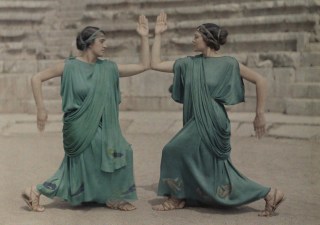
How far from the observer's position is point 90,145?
5.49 meters

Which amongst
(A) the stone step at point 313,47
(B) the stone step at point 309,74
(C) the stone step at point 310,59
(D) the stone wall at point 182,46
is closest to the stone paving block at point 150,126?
(D) the stone wall at point 182,46

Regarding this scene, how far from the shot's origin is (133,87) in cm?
1225

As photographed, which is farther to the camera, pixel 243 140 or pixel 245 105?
pixel 245 105

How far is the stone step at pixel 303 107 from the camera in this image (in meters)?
10.5

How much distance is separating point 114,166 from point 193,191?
79 centimetres

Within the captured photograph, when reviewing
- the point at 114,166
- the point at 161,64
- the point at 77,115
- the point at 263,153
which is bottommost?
the point at 263,153

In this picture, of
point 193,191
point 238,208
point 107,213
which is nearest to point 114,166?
point 107,213

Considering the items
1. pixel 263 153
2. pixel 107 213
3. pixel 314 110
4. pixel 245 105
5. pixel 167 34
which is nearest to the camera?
pixel 107 213

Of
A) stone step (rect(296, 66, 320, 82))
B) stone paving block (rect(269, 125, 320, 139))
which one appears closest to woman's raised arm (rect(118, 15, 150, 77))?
stone paving block (rect(269, 125, 320, 139))

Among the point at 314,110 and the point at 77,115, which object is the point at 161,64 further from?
the point at 314,110

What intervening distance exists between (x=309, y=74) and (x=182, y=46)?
339 centimetres

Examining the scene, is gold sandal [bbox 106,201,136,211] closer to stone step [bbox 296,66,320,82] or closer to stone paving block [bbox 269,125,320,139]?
stone paving block [bbox 269,125,320,139]

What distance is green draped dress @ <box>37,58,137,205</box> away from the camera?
17.9 ft

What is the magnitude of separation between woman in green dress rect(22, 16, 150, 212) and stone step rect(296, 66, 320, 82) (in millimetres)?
6594
